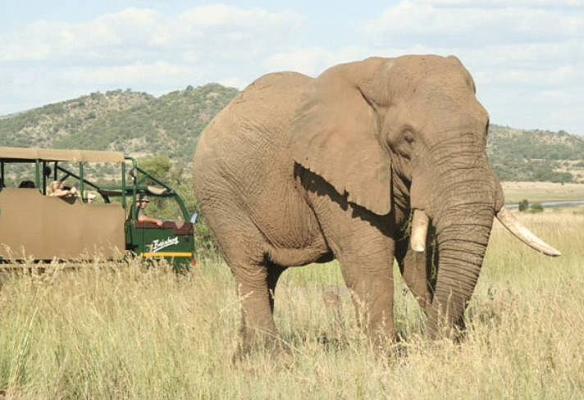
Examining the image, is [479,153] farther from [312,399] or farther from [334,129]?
[312,399]

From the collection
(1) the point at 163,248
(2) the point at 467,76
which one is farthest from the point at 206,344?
(1) the point at 163,248

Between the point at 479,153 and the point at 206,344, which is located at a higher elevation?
the point at 479,153

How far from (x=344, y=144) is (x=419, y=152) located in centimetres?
81

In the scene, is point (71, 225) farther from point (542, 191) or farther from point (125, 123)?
point (542, 191)

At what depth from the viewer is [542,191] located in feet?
350

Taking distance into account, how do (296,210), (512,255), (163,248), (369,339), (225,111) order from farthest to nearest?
(512,255), (163,248), (225,111), (296,210), (369,339)

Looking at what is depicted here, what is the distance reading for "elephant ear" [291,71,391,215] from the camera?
8.66 meters

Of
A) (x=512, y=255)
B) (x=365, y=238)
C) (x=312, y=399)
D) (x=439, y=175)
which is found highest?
(x=439, y=175)

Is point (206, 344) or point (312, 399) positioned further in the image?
point (206, 344)

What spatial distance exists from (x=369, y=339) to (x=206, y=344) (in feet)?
3.87

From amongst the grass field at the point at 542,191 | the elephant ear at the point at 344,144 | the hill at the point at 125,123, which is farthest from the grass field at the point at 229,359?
the grass field at the point at 542,191

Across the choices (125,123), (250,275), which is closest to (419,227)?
(250,275)

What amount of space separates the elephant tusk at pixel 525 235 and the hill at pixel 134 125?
75502 millimetres

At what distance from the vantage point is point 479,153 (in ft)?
26.1
